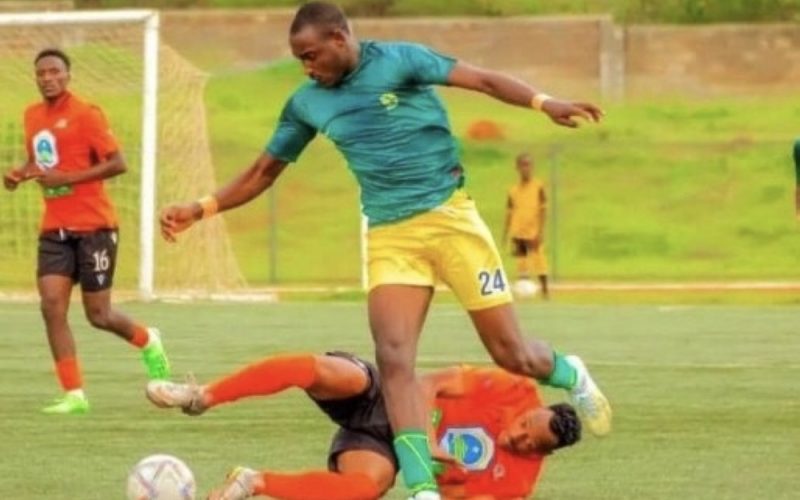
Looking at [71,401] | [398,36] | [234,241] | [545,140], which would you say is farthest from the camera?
[398,36]

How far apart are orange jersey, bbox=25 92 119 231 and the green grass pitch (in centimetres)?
109

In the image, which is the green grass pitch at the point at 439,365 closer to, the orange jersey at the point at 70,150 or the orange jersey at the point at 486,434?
the orange jersey at the point at 486,434

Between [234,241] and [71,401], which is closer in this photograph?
[71,401]

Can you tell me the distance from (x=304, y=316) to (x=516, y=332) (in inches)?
564

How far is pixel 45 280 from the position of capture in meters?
14.3

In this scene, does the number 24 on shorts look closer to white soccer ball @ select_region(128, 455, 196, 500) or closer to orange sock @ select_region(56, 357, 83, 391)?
white soccer ball @ select_region(128, 455, 196, 500)

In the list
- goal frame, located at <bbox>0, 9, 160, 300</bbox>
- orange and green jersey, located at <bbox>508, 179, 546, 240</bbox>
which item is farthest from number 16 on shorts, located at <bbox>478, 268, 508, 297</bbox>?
orange and green jersey, located at <bbox>508, 179, 546, 240</bbox>

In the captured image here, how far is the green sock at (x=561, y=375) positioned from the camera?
36.0ft

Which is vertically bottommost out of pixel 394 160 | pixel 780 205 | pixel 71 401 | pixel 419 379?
pixel 780 205

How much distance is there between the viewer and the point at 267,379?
977 cm

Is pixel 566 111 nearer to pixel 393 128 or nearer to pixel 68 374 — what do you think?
pixel 393 128

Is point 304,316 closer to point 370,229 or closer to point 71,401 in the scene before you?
point 71,401

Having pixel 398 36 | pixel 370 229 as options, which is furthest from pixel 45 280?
pixel 398 36

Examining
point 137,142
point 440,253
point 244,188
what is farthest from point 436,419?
point 137,142
